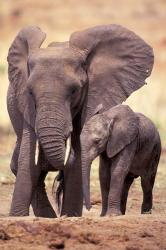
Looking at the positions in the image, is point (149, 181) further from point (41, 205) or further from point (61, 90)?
point (61, 90)

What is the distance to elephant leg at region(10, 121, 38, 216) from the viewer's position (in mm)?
8766

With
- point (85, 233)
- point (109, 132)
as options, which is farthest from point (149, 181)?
point (85, 233)

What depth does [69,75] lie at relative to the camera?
8.55 meters

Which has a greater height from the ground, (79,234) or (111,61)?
(111,61)

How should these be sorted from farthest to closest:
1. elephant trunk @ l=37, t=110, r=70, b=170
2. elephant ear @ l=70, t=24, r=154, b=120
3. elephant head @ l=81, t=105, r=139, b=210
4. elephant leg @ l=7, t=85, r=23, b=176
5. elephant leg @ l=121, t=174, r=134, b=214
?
elephant leg @ l=121, t=174, r=134, b=214, elephant head @ l=81, t=105, r=139, b=210, elephant leg @ l=7, t=85, r=23, b=176, elephant ear @ l=70, t=24, r=154, b=120, elephant trunk @ l=37, t=110, r=70, b=170

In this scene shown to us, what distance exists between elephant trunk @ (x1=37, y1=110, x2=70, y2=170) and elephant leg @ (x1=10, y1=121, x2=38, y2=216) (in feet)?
1.35

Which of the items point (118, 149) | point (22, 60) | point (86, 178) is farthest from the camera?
point (118, 149)

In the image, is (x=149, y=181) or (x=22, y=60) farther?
(x=149, y=181)

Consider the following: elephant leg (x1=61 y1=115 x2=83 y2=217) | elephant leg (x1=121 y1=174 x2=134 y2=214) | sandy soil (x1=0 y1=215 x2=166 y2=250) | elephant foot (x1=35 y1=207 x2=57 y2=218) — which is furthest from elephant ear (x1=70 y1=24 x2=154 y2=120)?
sandy soil (x1=0 y1=215 x2=166 y2=250)

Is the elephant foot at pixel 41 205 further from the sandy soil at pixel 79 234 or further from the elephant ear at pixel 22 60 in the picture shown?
the sandy soil at pixel 79 234

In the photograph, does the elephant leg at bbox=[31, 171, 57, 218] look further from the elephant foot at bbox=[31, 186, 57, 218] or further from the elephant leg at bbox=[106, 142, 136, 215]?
the elephant leg at bbox=[106, 142, 136, 215]

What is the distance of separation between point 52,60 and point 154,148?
259cm

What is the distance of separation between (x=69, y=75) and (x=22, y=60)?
764 millimetres

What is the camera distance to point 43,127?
829cm
